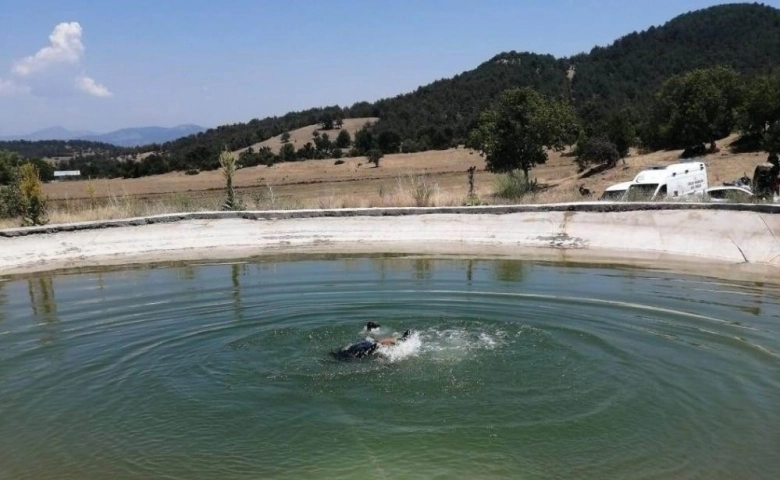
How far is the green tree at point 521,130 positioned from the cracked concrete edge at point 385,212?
1458 cm

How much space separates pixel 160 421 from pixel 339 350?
3.13 m

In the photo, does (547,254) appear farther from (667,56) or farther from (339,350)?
(667,56)

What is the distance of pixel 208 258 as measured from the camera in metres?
22.1

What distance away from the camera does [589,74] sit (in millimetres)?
161500

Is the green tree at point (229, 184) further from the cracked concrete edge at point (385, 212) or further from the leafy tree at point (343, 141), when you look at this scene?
the leafy tree at point (343, 141)

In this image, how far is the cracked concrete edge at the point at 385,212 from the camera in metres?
22.5

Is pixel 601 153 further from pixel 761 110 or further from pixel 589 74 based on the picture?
pixel 589 74

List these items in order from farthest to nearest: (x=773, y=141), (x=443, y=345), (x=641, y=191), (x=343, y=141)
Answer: (x=343, y=141) < (x=773, y=141) < (x=641, y=191) < (x=443, y=345)

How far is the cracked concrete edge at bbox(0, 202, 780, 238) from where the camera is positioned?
2250cm

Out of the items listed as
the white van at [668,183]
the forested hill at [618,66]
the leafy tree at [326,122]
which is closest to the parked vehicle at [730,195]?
the white van at [668,183]

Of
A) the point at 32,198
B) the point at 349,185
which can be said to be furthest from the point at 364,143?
the point at 32,198

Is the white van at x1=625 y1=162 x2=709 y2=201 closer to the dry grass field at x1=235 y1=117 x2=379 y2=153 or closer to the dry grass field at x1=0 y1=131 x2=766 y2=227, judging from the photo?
the dry grass field at x1=0 y1=131 x2=766 y2=227

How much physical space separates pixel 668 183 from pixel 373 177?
114ft

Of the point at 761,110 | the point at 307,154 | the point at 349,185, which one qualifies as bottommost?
the point at 349,185
